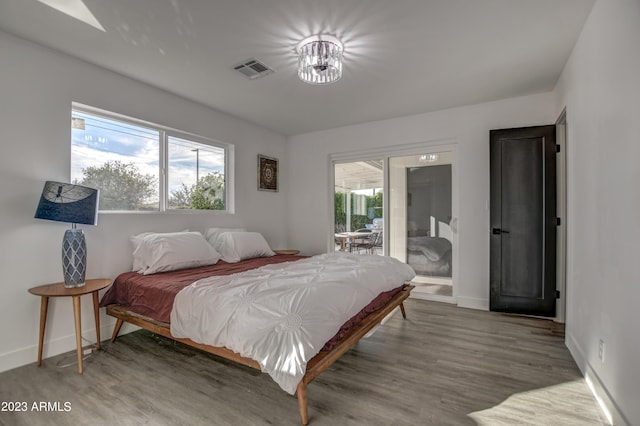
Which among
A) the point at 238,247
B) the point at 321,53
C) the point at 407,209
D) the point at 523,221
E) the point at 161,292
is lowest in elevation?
the point at 161,292

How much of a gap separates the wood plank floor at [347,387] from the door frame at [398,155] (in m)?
1.36

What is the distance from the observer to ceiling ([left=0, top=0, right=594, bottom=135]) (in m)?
2.05

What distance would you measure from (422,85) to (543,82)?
127 centimetres

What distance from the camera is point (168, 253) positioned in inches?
115

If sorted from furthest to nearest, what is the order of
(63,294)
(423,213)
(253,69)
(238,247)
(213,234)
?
(423,213)
(213,234)
(238,247)
(253,69)
(63,294)

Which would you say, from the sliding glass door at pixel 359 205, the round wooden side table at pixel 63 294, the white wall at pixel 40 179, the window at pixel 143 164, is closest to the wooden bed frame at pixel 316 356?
the round wooden side table at pixel 63 294

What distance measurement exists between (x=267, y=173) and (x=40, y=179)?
284cm

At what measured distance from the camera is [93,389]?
205 centimetres

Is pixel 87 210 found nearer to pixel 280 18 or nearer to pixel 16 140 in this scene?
pixel 16 140

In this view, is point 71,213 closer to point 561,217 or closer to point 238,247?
point 238,247

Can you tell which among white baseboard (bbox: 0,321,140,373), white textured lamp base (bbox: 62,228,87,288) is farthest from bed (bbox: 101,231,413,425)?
white textured lamp base (bbox: 62,228,87,288)

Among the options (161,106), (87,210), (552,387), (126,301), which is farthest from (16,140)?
(552,387)

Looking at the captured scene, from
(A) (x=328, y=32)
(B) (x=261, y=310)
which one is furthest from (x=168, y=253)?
(A) (x=328, y=32)

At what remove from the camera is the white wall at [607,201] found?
1.50 meters
